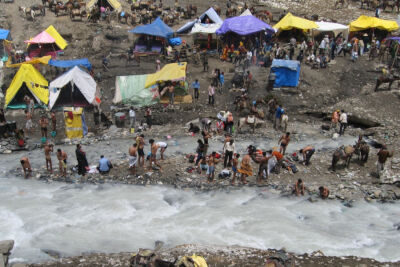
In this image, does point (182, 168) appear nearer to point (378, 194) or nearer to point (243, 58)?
point (378, 194)

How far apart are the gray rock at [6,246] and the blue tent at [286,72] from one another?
13.6m

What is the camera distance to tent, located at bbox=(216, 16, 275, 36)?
22016 millimetres

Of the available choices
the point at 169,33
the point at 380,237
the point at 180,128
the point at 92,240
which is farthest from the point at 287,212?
the point at 169,33

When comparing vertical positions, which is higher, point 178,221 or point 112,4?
point 112,4

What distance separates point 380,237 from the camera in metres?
9.49

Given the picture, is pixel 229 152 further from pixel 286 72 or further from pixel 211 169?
pixel 286 72

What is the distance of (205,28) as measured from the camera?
23.1 metres

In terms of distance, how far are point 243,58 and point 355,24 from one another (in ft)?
24.8

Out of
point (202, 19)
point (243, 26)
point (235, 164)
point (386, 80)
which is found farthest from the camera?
point (202, 19)

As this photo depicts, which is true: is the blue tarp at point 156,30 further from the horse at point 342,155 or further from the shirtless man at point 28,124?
the horse at point 342,155

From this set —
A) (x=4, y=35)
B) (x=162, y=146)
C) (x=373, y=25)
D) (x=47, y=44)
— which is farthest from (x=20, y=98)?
(x=373, y=25)

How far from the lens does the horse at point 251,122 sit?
1572cm

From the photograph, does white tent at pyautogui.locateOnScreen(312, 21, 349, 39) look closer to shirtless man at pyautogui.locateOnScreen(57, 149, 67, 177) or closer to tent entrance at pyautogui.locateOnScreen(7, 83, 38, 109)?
tent entrance at pyautogui.locateOnScreen(7, 83, 38, 109)

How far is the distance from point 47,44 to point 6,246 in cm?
1798
